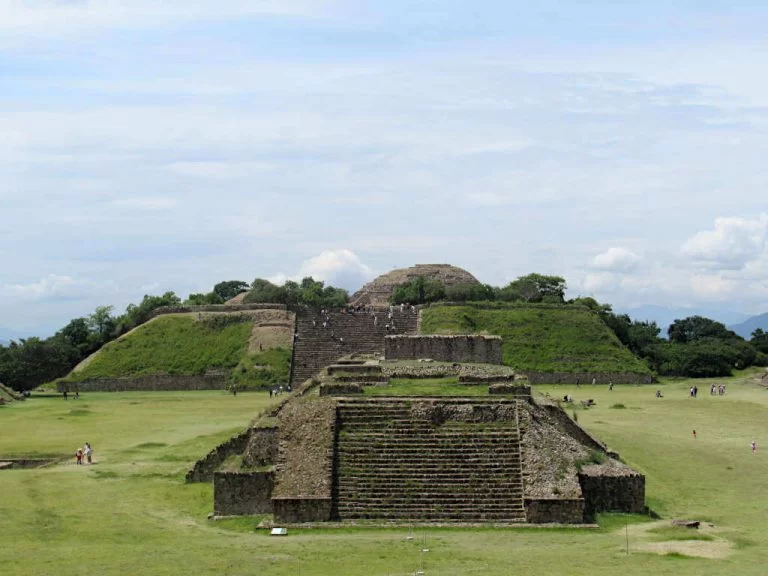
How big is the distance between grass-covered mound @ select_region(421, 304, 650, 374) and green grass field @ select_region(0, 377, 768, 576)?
2561 centimetres

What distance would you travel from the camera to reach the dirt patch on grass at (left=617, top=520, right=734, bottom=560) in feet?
82.8

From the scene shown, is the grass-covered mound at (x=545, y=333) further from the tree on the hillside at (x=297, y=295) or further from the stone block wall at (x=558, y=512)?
the stone block wall at (x=558, y=512)

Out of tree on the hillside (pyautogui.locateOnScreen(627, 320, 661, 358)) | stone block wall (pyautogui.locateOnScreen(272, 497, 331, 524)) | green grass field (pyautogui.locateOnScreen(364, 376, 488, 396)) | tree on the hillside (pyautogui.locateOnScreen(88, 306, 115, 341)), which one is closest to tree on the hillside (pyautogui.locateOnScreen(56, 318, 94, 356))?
tree on the hillside (pyautogui.locateOnScreen(88, 306, 115, 341))

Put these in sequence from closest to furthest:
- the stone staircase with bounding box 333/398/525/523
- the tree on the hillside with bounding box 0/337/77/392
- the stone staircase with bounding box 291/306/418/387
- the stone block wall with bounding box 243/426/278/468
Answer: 1. the stone staircase with bounding box 333/398/525/523
2. the stone block wall with bounding box 243/426/278/468
3. the stone staircase with bounding box 291/306/418/387
4. the tree on the hillside with bounding box 0/337/77/392

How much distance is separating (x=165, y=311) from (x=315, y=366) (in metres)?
20.9

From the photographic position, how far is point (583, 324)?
282 feet

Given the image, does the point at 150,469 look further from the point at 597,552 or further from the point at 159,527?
the point at 597,552

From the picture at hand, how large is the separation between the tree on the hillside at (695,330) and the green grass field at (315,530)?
6362 cm

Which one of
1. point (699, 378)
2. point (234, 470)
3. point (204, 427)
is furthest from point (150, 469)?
point (699, 378)

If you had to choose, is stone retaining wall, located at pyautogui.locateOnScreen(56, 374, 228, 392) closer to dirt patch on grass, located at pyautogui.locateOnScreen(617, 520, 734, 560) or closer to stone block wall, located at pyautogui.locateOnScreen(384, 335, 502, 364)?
stone block wall, located at pyautogui.locateOnScreen(384, 335, 502, 364)

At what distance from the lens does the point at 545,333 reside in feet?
273

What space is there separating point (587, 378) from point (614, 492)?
45.9 m

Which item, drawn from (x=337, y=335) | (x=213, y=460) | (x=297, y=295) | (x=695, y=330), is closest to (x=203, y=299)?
(x=297, y=295)

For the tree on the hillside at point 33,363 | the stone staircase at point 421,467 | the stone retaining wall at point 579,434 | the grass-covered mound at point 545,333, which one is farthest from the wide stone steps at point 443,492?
the tree on the hillside at point 33,363
